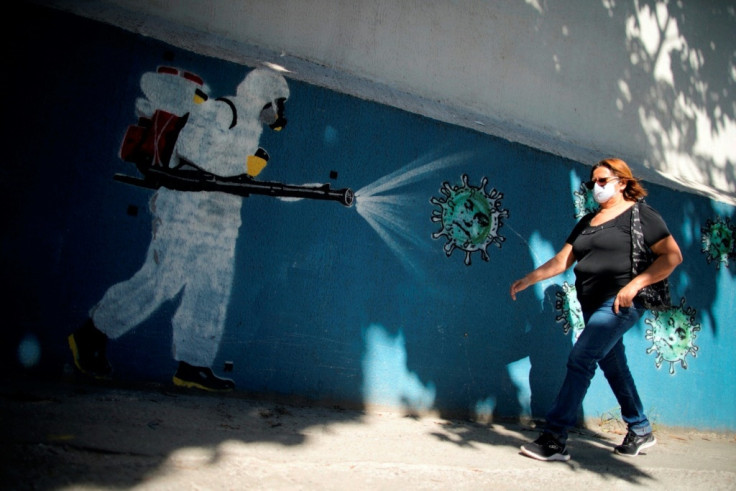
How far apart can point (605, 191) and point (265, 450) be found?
7.75 ft

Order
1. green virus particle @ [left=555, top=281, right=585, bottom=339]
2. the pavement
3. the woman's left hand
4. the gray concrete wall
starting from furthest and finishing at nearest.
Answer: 1. green virus particle @ [left=555, top=281, right=585, bottom=339]
2. the gray concrete wall
3. the woman's left hand
4. the pavement

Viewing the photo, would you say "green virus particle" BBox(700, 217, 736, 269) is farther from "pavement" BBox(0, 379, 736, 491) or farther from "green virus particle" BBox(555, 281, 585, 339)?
"pavement" BBox(0, 379, 736, 491)

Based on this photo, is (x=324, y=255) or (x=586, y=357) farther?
(x=324, y=255)

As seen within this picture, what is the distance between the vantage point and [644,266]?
107 inches

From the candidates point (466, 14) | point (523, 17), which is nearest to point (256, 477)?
point (466, 14)

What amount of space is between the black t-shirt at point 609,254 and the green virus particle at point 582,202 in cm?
113

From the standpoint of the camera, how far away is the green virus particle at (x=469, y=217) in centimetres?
356

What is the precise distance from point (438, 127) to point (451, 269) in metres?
1.03

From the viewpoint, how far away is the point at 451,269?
3531 millimetres

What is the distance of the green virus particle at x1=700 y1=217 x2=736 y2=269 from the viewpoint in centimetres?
445

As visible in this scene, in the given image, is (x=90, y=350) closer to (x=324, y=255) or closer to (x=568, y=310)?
(x=324, y=255)

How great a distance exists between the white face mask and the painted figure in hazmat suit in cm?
205

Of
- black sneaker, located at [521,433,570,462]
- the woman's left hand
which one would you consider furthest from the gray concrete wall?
black sneaker, located at [521,433,570,462]

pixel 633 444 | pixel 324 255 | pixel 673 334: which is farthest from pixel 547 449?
pixel 673 334
